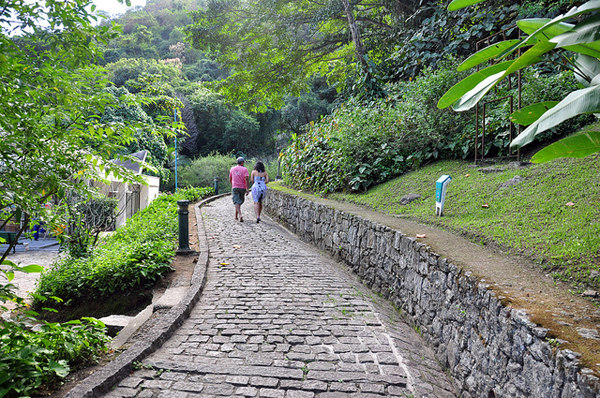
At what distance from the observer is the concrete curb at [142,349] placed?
2830mm

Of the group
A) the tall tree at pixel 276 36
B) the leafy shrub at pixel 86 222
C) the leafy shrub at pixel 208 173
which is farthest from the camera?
the leafy shrub at pixel 208 173

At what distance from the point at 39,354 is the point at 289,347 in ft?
7.06

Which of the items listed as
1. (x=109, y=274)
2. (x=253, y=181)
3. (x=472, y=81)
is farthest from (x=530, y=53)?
(x=253, y=181)

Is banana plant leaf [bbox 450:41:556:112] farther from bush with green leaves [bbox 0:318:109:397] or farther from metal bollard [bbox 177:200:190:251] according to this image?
metal bollard [bbox 177:200:190:251]

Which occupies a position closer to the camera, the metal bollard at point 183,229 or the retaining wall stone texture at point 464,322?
the retaining wall stone texture at point 464,322

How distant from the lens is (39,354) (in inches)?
117

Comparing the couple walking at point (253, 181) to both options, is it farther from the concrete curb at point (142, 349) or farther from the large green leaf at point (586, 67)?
the large green leaf at point (586, 67)

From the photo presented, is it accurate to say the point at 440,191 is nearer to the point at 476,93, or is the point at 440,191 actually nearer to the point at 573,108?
the point at 476,93

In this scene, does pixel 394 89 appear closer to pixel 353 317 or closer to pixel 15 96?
pixel 353 317

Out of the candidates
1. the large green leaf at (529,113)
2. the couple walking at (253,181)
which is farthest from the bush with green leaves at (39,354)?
the couple walking at (253,181)

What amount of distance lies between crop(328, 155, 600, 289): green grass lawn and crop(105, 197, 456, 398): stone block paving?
1.44m

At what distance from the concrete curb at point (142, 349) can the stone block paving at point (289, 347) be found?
75 millimetres

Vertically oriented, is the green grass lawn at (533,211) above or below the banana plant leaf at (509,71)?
below

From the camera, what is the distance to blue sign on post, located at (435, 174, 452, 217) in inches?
213
